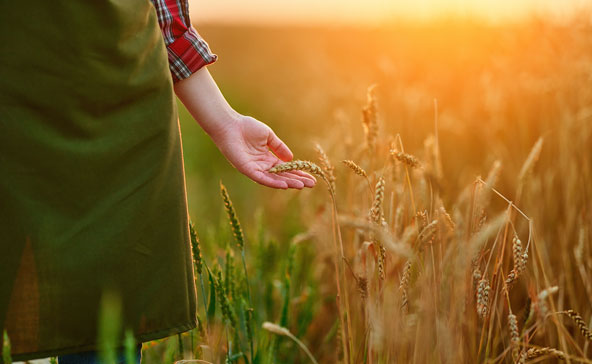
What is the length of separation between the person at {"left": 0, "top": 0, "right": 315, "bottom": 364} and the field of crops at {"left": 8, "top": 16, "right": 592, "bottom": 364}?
0.78 ft

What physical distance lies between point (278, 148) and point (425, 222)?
376mm

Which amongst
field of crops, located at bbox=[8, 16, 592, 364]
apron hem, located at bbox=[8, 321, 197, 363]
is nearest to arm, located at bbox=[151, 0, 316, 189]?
field of crops, located at bbox=[8, 16, 592, 364]

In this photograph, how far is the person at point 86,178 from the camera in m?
0.88

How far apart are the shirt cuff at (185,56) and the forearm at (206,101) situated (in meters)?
0.02

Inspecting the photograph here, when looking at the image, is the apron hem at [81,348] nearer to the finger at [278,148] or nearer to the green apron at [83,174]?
the green apron at [83,174]

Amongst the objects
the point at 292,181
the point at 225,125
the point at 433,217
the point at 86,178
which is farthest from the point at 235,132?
the point at 433,217

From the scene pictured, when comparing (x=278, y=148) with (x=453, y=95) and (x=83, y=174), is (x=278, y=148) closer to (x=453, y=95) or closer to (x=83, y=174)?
(x=83, y=174)

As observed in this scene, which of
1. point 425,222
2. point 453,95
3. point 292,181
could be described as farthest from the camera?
point 453,95

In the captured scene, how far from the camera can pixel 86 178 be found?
0.93 metres

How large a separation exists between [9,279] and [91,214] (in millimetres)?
158

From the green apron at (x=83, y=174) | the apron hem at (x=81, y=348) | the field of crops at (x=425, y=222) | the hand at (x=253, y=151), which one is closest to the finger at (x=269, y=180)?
the hand at (x=253, y=151)

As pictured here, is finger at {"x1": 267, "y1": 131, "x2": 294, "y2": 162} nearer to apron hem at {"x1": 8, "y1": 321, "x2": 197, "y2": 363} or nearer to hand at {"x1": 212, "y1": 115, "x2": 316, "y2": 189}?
hand at {"x1": 212, "y1": 115, "x2": 316, "y2": 189}

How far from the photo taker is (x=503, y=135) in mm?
3023

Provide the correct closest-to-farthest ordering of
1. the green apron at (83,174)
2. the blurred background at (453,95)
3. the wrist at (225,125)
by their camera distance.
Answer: the green apron at (83,174)
the wrist at (225,125)
the blurred background at (453,95)
